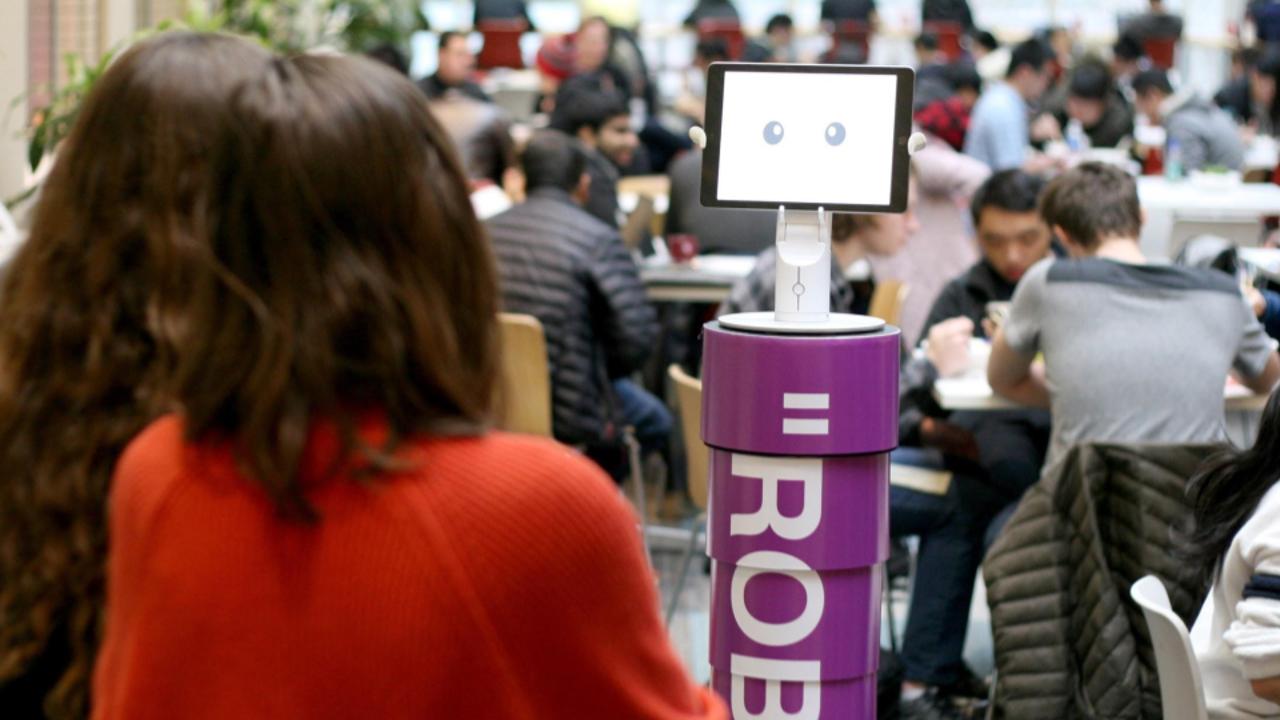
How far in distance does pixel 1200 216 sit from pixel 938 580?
116 inches

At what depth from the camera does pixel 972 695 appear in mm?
3926

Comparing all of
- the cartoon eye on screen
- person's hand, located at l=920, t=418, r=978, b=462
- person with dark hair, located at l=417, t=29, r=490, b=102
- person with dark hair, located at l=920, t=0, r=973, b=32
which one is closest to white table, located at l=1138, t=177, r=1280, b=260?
person's hand, located at l=920, t=418, r=978, b=462

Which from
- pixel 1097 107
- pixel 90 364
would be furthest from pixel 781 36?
pixel 90 364

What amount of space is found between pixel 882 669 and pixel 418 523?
2799 millimetres

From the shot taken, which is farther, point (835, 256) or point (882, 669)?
point (835, 256)

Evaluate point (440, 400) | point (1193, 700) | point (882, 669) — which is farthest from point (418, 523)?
point (882, 669)

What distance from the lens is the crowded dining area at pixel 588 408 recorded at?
3.44 ft

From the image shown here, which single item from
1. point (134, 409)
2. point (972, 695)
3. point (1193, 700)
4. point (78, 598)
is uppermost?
point (134, 409)

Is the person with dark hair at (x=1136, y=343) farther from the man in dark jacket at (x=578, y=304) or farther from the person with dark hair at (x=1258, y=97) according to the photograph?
the person with dark hair at (x=1258, y=97)

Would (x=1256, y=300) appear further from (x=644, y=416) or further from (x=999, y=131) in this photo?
(x=999, y=131)

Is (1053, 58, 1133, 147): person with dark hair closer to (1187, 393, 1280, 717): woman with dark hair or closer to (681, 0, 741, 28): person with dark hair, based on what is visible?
(681, 0, 741, 28): person with dark hair

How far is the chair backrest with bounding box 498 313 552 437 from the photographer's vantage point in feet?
13.5

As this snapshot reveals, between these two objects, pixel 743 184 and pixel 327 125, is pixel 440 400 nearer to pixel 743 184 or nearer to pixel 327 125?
pixel 327 125

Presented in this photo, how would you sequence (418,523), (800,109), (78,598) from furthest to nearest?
(800,109), (78,598), (418,523)
